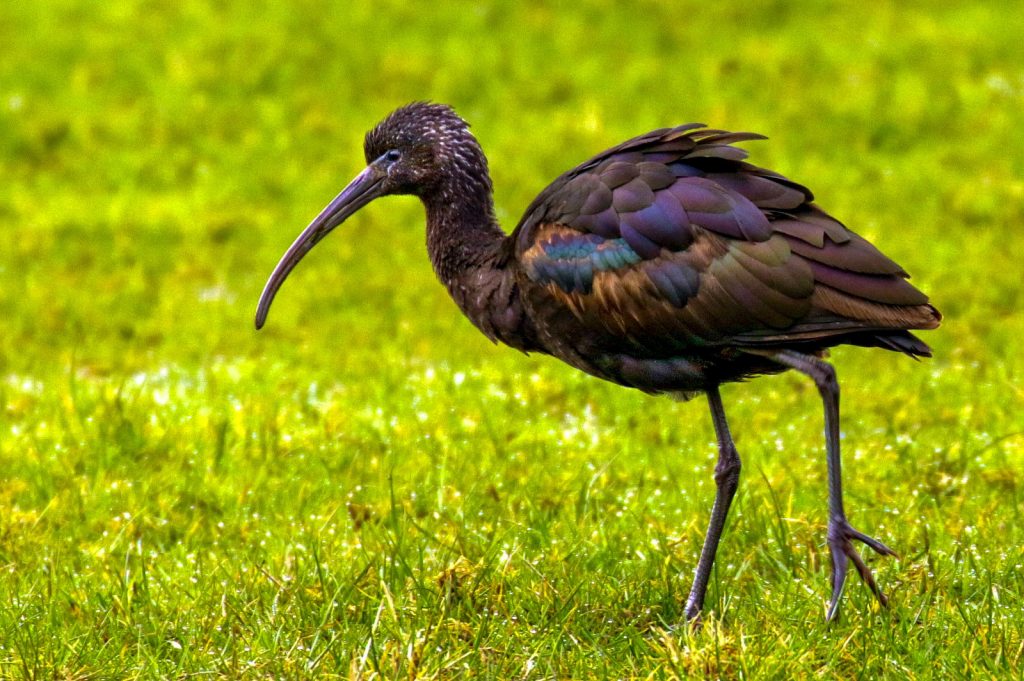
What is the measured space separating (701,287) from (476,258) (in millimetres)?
1034

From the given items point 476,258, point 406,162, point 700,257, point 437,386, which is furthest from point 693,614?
point 437,386

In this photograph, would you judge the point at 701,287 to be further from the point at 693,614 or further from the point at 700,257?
the point at 693,614

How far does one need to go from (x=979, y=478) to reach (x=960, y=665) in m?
2.15

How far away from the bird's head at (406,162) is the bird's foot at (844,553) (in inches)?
78.7

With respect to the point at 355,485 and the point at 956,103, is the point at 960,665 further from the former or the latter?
the point at 956,103

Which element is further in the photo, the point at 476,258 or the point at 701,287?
the point at 476,258

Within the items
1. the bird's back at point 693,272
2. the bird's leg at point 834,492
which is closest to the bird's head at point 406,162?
the bird's back at point 693,272

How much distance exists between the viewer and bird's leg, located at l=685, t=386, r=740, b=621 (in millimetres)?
5316

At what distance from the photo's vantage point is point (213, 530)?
655cm

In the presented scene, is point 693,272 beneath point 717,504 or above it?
above

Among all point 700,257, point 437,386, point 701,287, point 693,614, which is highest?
point 700,257

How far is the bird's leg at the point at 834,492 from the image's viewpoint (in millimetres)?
5164

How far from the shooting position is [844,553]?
521 cm

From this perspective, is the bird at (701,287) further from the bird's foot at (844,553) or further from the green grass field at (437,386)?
the green grass field at (437,386)
